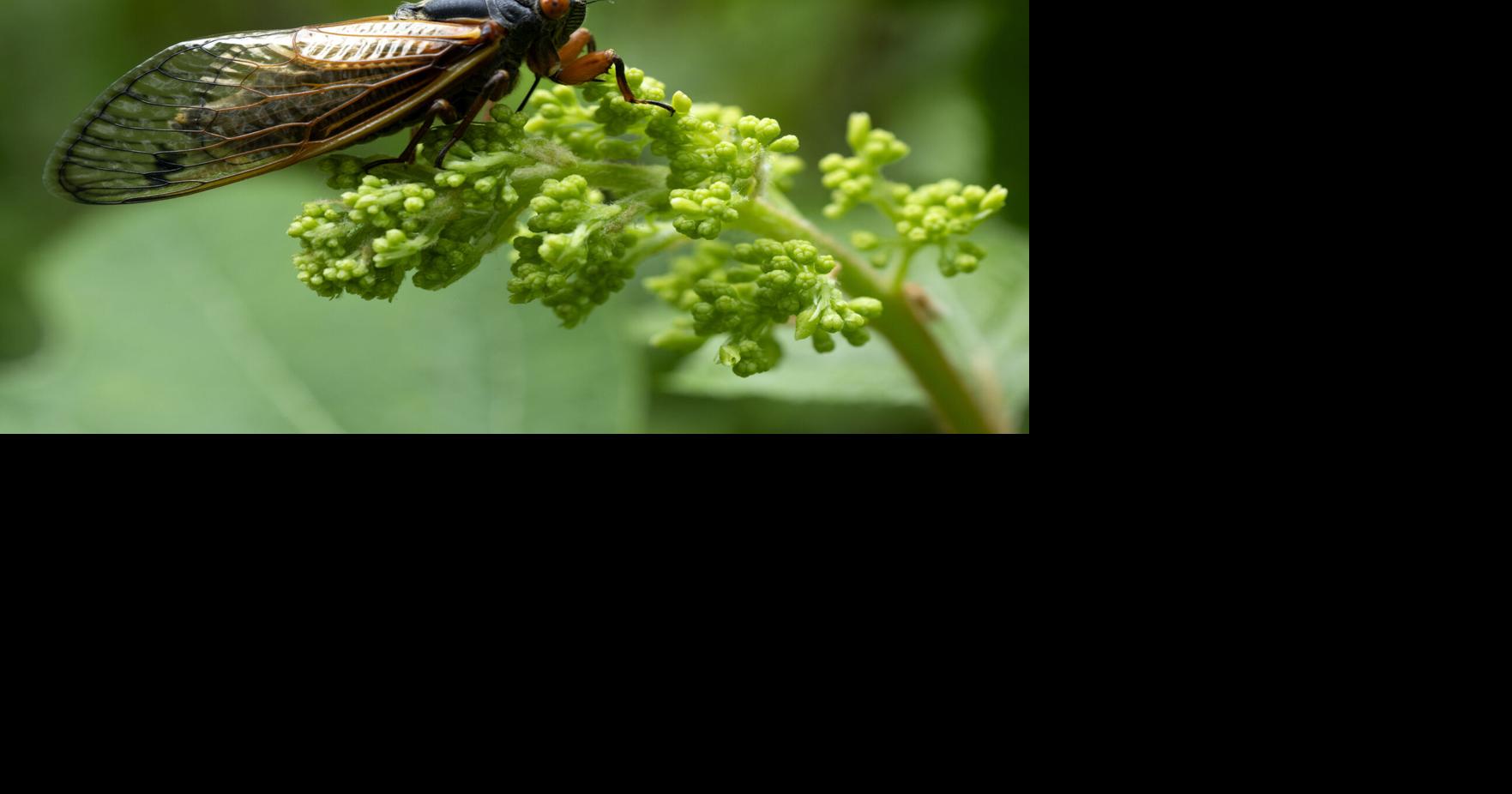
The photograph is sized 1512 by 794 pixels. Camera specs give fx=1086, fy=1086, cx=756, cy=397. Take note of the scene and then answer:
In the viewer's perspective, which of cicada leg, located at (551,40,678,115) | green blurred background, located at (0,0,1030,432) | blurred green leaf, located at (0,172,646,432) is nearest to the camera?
cicada leg, located at (551,40,678,115)

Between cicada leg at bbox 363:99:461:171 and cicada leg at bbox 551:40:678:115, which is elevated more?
cicada leg at bbox 551:40:678:115

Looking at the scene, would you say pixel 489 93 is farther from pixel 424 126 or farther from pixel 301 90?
pixel 301 90

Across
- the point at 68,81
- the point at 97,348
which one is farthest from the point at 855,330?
the point at 68,81

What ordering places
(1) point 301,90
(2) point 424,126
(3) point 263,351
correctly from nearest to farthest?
(2) point 424,126
(1) point 301,90
(3) point 263,351

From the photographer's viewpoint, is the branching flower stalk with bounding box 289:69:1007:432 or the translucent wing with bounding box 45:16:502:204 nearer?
the branching flower stalk with bounding box 289:69:1007:432

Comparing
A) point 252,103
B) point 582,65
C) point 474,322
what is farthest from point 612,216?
point 474,322

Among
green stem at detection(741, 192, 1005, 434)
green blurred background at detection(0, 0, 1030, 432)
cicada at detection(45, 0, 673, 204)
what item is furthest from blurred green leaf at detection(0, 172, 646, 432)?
cicada at detection(45, 0, 673, 204)

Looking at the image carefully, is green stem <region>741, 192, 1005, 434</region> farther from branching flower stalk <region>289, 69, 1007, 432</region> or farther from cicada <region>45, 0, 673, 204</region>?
cicada <region>45, 0, 673, 204</region>

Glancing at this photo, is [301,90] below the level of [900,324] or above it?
above
